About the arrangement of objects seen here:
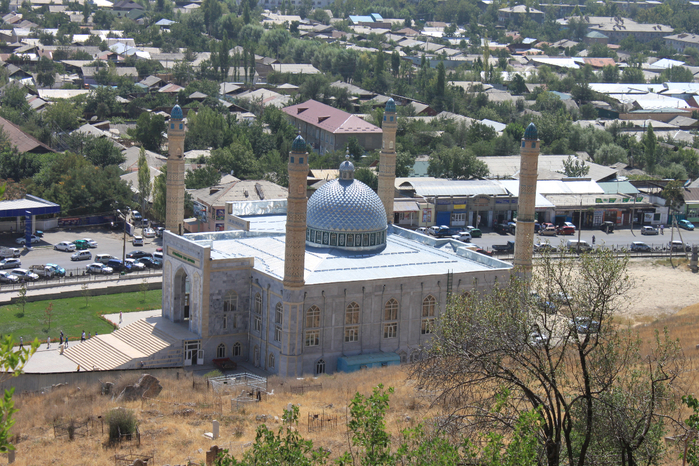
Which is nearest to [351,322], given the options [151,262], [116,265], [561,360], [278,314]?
[278,314]

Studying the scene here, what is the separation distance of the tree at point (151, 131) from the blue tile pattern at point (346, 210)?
55349 millimetres

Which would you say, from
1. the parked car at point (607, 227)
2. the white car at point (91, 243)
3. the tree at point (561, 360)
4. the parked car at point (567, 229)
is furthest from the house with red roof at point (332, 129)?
the tree at point (561, 360)

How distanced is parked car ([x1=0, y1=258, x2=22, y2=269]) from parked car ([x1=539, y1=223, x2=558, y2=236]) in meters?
43.0

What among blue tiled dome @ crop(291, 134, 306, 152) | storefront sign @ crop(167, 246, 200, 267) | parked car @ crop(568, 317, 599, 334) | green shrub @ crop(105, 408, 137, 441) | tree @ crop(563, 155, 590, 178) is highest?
blue tiled dome @ crop(291, 134, 306, 152)

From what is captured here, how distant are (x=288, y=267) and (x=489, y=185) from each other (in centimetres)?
4592

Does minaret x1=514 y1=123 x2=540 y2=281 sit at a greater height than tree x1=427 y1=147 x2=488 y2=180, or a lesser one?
greater

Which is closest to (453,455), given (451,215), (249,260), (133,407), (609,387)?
(609,387)

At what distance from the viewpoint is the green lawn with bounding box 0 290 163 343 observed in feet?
190

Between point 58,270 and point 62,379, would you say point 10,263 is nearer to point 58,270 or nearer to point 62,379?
point 58,270

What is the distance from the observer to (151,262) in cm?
7262

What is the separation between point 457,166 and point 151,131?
111ft

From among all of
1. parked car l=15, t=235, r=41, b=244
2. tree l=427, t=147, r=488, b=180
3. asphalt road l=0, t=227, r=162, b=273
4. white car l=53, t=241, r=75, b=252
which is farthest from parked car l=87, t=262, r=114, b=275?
tree l=427, t=147, r=488, b=180

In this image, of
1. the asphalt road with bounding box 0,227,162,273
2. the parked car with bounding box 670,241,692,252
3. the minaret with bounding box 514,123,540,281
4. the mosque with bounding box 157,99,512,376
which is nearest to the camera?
the mosque with bounding box 157,99,512,376

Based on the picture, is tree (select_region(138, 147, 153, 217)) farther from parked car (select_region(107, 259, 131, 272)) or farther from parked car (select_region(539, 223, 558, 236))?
parked car (select_region(539, 223, 558, 236))
